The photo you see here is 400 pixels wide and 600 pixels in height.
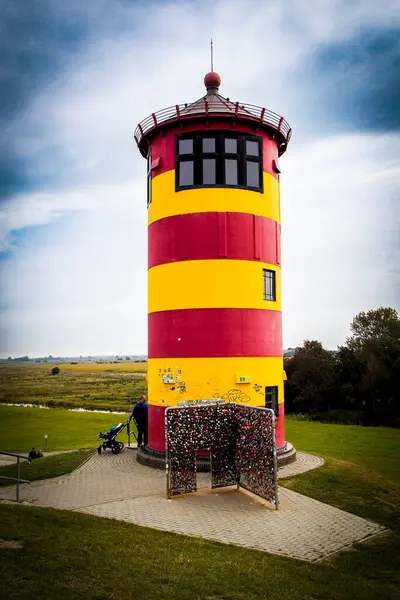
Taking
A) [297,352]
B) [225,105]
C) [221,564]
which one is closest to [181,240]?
[225,105]

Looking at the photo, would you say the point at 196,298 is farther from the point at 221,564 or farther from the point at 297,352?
the point at 297,352

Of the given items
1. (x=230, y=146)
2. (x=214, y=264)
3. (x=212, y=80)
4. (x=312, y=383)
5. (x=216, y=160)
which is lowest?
(x=312, y=383)

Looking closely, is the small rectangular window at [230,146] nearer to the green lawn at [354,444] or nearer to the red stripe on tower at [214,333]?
the red stripe on tower at [214,333]

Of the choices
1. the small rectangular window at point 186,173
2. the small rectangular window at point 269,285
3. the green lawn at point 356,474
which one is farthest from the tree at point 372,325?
the small rectangular window at point 186,173

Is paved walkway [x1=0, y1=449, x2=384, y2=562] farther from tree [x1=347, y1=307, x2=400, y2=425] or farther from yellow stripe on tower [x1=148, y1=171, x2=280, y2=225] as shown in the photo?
tree [x1=347, y1=307, x2=400, y2=425]

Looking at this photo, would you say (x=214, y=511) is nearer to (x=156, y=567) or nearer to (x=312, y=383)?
(x=156, y=567)

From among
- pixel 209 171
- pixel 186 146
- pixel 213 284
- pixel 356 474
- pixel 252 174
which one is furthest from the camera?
pixel 252 174

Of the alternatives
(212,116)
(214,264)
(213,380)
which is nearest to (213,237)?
(214,264)
